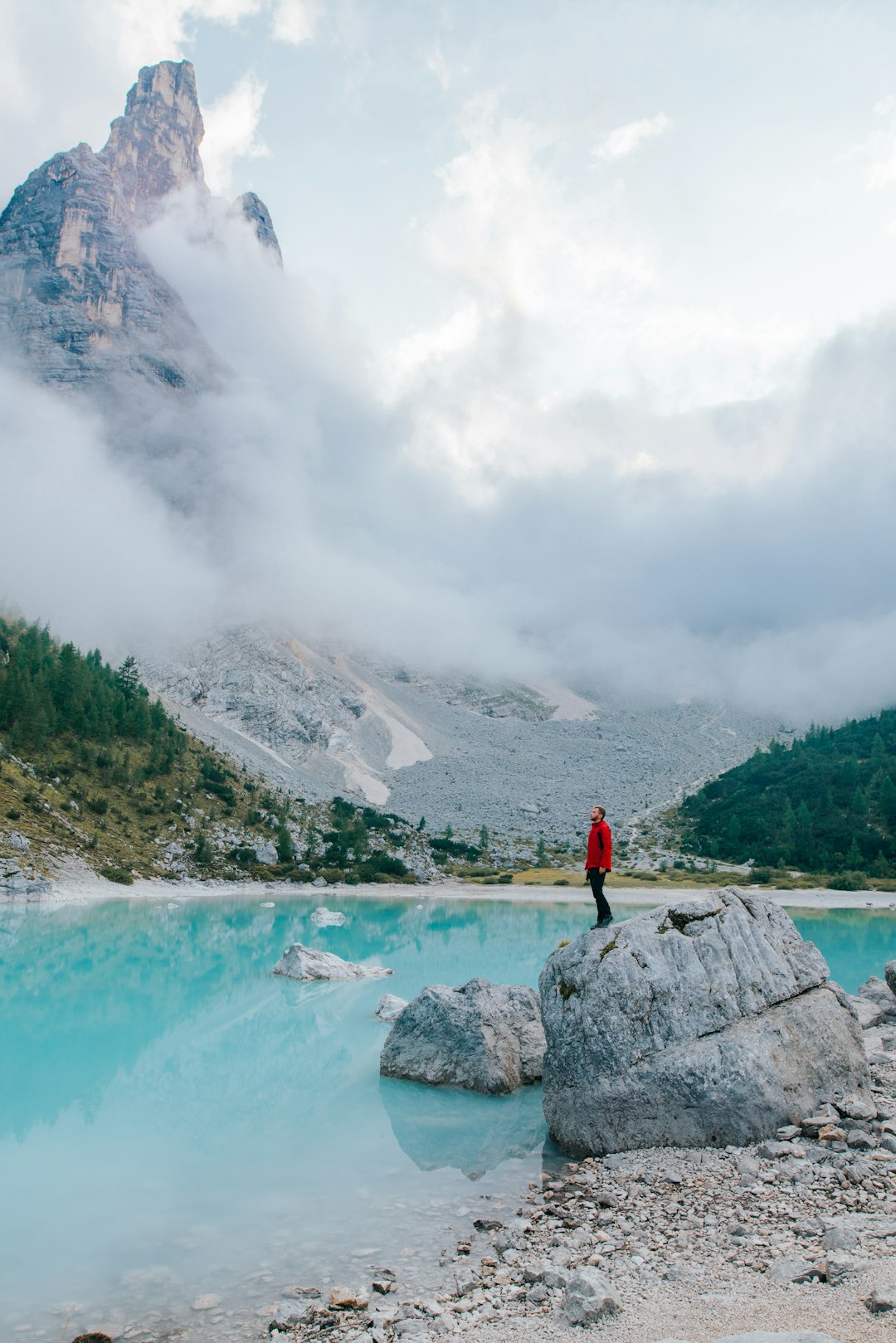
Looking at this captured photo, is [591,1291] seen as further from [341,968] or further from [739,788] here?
[739,788]

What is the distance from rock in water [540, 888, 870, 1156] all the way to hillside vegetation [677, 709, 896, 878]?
93688 mm

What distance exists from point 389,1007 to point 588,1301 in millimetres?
23144

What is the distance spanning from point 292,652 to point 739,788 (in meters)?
109

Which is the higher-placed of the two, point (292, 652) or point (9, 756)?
point (292, 652)

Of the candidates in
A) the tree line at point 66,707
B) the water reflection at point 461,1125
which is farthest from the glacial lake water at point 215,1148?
the tree line at point 66,707

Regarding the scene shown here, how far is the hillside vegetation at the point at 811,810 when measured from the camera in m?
110

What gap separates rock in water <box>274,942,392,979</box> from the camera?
38719 mm

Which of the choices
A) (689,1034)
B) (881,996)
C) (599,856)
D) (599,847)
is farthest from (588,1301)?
(881,996)

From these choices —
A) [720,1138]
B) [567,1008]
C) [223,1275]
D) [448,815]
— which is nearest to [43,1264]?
[223,1275]

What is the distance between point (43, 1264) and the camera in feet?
37.8

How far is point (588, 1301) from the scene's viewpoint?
839cm

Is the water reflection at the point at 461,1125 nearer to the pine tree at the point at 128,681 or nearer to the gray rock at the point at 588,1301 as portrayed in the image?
the gray rock at the point at 588,1301

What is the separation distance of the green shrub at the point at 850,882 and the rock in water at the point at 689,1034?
8971 cm

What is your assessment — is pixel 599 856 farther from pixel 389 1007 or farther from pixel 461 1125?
pixel 389 1007
